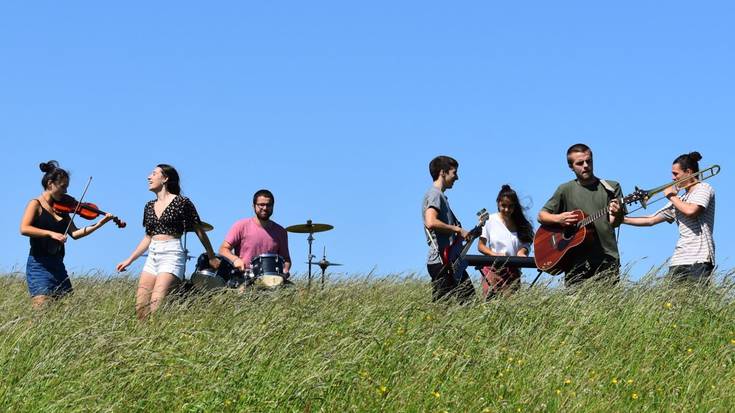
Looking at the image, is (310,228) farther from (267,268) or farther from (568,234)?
(568,234)

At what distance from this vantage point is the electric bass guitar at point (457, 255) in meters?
9.21

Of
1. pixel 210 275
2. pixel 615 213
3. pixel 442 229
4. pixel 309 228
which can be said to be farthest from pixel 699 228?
pixel 309 228

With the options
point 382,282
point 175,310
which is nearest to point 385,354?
point 175,310

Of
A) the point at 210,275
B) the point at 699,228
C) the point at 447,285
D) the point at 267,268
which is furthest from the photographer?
the point at 210,275

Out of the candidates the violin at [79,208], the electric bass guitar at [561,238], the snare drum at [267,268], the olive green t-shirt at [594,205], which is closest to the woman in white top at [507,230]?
the electric bass guitar at [561,238]

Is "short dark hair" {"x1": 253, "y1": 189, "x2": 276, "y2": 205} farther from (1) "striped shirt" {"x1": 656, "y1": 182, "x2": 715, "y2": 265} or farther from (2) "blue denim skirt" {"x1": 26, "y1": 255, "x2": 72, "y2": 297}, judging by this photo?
(1) "striped shirt" {"x1": 656, "y1": 182, "x2": 715, "y2": 265}

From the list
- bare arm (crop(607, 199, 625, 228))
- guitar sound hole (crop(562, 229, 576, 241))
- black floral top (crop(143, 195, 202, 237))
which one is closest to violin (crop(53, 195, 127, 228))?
black floral top (crop(143, 195, 202, 237))

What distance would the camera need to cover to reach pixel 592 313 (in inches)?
309

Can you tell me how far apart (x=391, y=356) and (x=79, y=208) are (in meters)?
4.72

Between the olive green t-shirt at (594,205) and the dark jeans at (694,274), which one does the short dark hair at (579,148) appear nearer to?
the olive green t-shirt at (594,205)

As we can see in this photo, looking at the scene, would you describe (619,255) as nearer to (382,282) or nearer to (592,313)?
(592,313)

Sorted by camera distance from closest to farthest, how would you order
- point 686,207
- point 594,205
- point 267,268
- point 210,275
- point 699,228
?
1. point 594,205
2. point 686,207
3. point 699,228
4. point 267,268
5. point 210,275

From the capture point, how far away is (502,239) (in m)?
10.0

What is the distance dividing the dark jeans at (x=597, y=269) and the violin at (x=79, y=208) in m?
4.22
